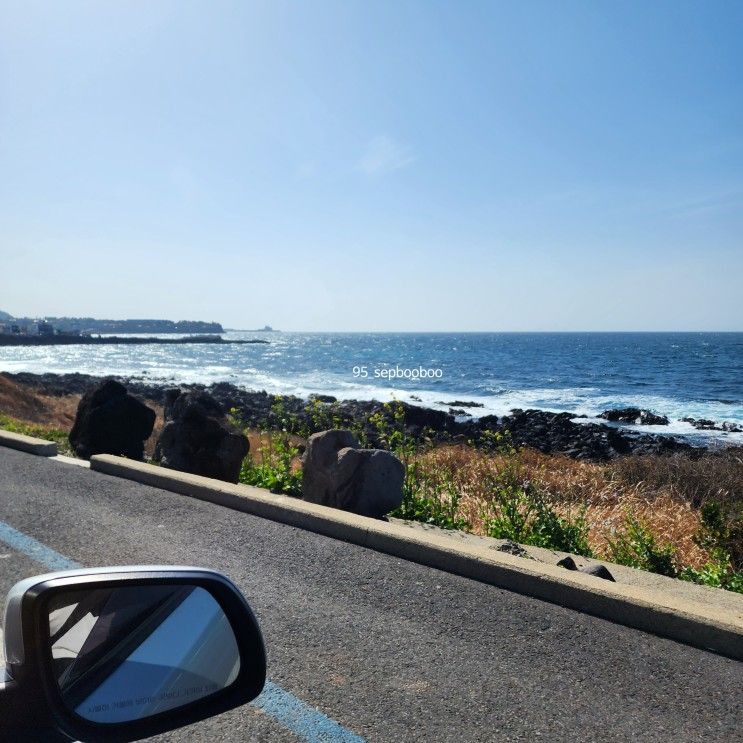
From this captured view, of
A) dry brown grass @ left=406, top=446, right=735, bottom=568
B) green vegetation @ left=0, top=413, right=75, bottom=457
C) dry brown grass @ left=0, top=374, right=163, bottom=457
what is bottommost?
dry brown grass @ left=0, top=374, right=163, bottom=457

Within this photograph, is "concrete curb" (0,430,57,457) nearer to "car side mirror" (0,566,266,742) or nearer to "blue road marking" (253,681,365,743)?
"blue road marking" (253,681,365,743)

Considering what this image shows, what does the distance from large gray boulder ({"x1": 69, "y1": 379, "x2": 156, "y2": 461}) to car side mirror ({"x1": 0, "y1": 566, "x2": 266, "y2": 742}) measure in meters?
7.99

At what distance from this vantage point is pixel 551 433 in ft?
90.2

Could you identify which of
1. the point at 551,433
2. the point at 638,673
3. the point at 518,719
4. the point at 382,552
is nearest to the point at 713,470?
the point at 382,552

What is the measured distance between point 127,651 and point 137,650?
0.03 m

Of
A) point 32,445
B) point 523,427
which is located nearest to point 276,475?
point 32,445

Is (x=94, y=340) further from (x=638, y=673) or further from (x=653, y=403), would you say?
(x=638, y=673)

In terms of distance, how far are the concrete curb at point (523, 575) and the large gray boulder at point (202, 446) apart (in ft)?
5.12

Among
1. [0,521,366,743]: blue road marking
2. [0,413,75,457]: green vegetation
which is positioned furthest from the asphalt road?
[0,413,75,457]: green vegetation

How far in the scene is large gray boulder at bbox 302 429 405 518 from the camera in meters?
6.52

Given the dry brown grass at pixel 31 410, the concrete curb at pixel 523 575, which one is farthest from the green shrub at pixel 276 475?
the dry brown grass at pixel 31 410

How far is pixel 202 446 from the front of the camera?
841cm

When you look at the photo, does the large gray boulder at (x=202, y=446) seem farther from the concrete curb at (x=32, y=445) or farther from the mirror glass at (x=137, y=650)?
the mirror glass at (x=137, y=650)

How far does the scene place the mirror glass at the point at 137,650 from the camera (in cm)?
153
